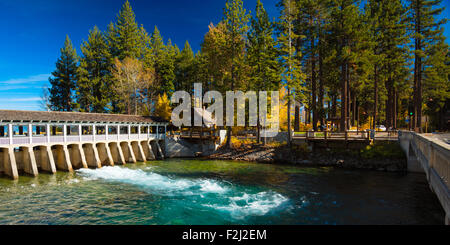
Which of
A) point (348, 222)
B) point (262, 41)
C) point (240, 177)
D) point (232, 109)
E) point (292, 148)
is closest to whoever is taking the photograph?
point (348, 222)

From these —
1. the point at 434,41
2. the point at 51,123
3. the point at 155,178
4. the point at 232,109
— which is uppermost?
the point at 434,41

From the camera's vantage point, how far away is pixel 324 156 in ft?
83.2

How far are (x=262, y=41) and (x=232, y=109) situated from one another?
10.3 meters

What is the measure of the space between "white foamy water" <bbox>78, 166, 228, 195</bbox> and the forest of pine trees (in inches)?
573

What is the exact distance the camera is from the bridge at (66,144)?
19984 millimetres

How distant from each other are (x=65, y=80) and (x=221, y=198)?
43.3 metres

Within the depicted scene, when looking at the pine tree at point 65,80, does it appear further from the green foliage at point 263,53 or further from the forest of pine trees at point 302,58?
the green foliage at point 263,53

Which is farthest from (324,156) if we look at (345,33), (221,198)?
(221,198)

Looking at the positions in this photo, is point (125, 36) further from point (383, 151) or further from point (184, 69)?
point (383, 151)

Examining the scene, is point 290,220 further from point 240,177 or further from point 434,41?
point 434,41

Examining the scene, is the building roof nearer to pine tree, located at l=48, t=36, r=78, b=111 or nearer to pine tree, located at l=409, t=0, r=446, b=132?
pine tree, located at l=48, t=36, r=78, b=111

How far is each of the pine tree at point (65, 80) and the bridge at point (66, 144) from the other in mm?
18779

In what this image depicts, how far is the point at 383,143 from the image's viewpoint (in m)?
23.8

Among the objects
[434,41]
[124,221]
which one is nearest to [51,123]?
[124,221]
